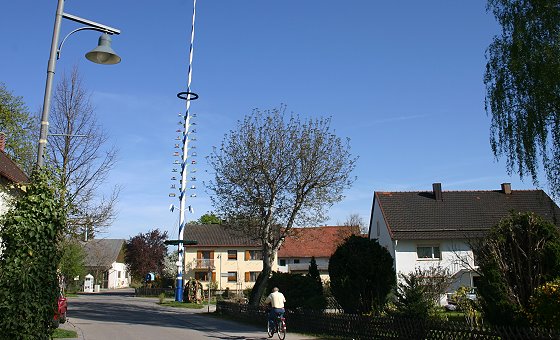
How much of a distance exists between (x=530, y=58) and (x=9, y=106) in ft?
117

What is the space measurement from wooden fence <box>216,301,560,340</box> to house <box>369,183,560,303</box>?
1733cm

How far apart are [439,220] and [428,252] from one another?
3.01 metres

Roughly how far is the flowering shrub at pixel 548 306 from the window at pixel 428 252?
26.4 meters

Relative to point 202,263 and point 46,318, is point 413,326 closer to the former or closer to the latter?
point 46,318

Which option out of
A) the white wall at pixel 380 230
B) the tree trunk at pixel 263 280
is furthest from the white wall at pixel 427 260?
the tree trunk at pixel 263 280

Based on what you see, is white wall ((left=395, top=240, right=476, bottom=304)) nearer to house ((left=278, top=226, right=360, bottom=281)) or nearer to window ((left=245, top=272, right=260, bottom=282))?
house ((left=278, top=226, right=360, bottom=281))

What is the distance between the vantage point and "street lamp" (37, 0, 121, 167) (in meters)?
7.93

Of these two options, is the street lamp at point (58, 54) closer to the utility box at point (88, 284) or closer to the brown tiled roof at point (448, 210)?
the brown tiled roof at point (448, 210)

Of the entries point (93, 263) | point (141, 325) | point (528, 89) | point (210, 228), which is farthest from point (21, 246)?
point (93, 263)

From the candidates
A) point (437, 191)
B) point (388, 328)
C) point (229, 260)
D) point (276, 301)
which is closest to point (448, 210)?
point (437, 191)

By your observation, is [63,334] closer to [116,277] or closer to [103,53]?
[103,53]

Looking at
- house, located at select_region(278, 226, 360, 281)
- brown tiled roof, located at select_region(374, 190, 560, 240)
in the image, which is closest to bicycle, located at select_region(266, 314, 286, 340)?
brown tiled roof, located at select_region(374, 190, 560, 240)

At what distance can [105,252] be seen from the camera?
3597 inches

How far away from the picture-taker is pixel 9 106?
38375mm
